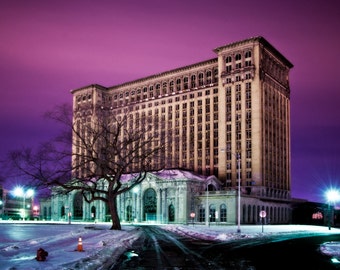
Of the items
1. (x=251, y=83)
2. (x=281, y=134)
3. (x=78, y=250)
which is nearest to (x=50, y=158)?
(x=78, y=250)

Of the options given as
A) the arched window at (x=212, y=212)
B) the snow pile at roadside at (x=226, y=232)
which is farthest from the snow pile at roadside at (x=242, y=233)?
the arched window at (x=212, y=212)

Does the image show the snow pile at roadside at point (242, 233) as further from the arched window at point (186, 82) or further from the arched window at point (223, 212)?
the arched window at point (186, 82)

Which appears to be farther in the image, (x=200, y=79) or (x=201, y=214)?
(x=200, y=79)

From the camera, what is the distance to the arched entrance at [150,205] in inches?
4803

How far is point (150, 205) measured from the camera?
123m

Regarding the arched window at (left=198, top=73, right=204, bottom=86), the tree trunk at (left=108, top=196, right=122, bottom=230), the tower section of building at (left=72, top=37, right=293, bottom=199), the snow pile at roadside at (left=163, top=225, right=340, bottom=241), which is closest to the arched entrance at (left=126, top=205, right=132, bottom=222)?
the tower section of building at (left=72, top=37, right=293, bottom=199)

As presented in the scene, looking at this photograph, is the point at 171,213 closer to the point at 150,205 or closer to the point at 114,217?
the point at 150,205

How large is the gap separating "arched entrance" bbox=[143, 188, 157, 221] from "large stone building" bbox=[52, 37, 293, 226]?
53 cm

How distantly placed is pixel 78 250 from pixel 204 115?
120 metres

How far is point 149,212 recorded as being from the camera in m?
123

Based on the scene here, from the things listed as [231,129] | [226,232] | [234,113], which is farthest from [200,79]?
[226,232]

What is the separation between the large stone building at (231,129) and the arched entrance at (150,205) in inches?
20.8

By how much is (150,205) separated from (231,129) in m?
31.8

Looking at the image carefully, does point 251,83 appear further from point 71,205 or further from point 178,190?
point 71,205
